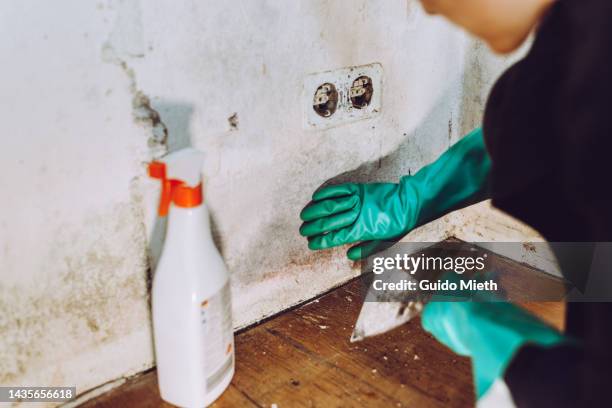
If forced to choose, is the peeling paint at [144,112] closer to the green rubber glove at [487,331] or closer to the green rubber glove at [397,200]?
the green rubber glove at [397,200]

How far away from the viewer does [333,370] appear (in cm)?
87

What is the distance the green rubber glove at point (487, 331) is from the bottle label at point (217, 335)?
28 centimetres

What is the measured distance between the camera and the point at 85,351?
2.62 ft

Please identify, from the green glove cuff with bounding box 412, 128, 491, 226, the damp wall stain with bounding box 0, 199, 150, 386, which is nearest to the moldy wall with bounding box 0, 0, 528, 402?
the damp wall stain with bounding box 0, 199, 150, 386

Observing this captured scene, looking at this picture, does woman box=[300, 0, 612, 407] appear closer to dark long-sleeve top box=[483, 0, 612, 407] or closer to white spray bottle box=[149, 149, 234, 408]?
dark long-sleeve top box=[483, 0, 612, 407]

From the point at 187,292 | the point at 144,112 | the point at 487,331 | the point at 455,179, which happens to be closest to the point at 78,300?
the point at 187,292

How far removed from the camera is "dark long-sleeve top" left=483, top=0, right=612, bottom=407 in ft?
1.58

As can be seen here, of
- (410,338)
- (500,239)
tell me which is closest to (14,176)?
(410,338)

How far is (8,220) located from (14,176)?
55 mm

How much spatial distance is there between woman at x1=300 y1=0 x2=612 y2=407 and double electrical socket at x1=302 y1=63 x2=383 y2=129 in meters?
0.33

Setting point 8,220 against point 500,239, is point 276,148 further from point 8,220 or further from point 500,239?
point 500,239

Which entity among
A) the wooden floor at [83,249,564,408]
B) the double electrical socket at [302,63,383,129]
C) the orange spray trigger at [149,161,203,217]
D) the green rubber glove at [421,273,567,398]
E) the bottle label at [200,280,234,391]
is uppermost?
the double electrical socket at [302,63,383,129]

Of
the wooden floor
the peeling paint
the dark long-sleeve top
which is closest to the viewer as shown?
the dark long-sleeve top

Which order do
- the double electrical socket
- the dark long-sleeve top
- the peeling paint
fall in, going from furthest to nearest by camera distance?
the double electrical socket → the peeling paint → the dark long-sleeve top
